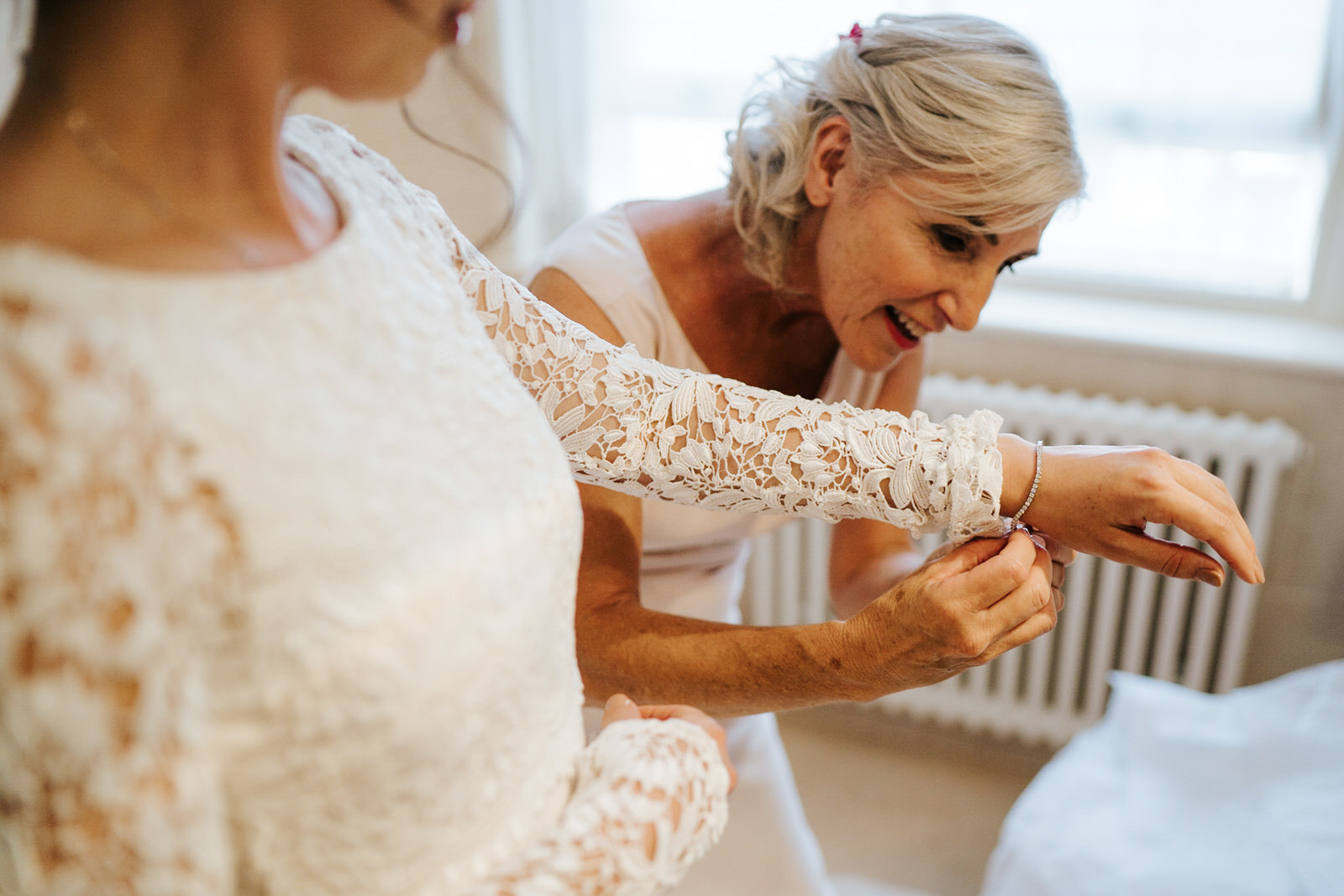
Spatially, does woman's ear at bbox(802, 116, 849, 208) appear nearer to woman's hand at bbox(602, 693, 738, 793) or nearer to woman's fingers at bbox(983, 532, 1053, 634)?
woman's fingers at bbox(983, 532, 1053, 634)

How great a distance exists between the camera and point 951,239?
44.1 inches

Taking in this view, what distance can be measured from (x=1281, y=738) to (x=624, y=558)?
1275mm

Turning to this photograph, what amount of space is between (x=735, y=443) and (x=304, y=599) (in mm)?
446

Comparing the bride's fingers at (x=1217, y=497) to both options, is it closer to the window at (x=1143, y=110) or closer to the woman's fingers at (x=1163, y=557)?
the woman's fingers at (x=1163, y=557)

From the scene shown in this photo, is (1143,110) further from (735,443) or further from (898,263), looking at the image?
(735,443)

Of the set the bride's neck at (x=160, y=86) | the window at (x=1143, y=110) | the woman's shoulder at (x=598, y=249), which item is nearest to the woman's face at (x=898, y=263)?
the woman's shoulder at (x=598, y=249)

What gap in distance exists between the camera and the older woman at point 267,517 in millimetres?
438

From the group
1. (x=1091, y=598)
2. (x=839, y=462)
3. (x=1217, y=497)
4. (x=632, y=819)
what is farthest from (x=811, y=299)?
(x=1091, y=598)

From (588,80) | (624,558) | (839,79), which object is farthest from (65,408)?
(588,80)

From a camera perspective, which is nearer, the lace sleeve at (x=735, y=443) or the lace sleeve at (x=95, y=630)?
the lace sleeve at (x=95, y=630)

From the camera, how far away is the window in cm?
197

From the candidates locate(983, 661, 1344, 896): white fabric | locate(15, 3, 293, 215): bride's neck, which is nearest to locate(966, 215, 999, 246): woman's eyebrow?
locate(15, 3, 293, 215): bride's neck

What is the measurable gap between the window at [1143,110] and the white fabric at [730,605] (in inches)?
33.8

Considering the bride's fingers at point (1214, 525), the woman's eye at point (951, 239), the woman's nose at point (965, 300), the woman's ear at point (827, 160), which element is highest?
the woman's ear at point (827, 160)
